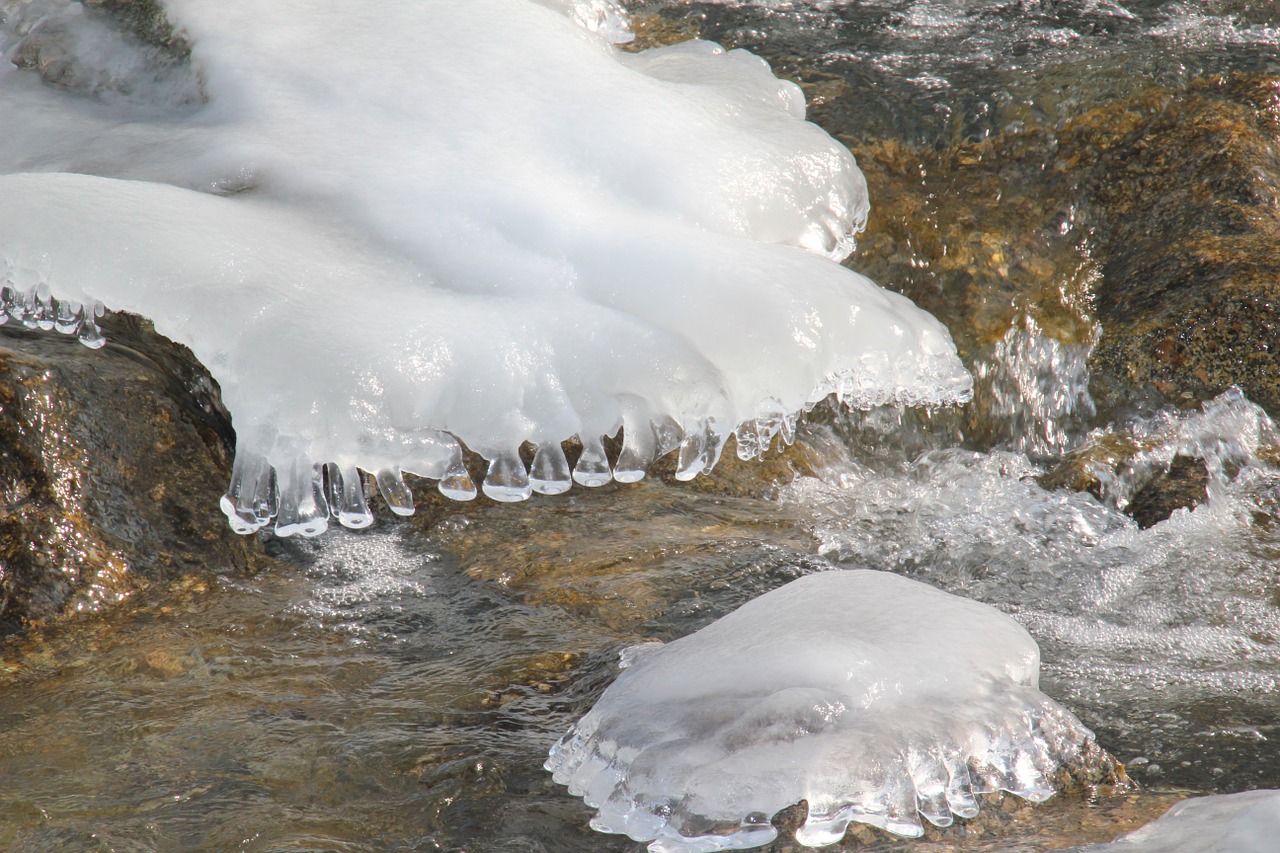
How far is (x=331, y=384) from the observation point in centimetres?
248

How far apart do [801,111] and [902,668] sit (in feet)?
8.93

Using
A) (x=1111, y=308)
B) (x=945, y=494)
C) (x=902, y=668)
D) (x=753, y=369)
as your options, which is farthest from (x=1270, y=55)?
(x=902, y=668)

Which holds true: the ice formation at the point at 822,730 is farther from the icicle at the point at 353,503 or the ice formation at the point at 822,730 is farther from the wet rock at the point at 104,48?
the wet rock at the point at 104,48

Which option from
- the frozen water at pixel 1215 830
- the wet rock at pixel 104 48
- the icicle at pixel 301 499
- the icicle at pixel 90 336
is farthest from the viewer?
the wet rock at pixel 104 48

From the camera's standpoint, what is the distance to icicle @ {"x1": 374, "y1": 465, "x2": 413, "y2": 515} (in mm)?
2514

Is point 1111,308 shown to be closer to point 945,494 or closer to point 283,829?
point 945,494

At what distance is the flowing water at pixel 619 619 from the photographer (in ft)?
6.81

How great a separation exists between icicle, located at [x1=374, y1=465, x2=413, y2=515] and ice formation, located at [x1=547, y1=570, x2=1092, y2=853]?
65 cm

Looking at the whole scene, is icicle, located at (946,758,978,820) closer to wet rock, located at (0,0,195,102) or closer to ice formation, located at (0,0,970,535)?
ice formation, located at (0,0,970,535)

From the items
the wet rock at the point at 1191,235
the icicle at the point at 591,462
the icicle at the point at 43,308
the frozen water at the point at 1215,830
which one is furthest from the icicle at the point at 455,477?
the wet rock at the point at 1191,235

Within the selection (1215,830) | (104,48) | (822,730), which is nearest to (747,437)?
(822,730)

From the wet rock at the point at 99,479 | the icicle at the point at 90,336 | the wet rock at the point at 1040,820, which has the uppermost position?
the wet rock at the point at 1040,820

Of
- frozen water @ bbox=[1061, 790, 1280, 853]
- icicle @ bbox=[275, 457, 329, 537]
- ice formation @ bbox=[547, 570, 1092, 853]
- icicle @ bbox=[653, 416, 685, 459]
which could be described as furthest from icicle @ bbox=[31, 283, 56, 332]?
frozen water @ bbox=[1061, 790, 1280, 853]

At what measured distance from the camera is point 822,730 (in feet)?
6.38
